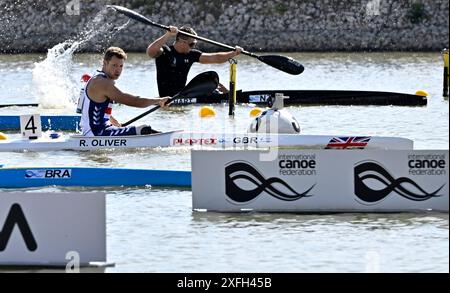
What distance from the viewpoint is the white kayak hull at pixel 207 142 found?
17.4 meters

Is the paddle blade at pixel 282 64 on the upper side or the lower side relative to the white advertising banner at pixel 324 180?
upper

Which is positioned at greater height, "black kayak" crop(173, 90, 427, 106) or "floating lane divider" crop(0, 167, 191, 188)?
"black kayak" crop(173, 90, 427, 106)

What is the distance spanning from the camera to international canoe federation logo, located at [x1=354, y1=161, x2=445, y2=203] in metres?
13.1

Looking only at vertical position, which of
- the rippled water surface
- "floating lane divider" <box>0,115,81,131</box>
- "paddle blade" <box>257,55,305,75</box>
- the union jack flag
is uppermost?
"paddle blade" <box>257,55,305,75</box>

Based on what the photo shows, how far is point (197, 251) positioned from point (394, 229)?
1.86 metres

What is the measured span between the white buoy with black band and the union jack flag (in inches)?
23.9

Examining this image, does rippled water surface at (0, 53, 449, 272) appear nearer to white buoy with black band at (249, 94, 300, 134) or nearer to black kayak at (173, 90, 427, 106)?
white buoy with black band at (249, 94, 300, 134)

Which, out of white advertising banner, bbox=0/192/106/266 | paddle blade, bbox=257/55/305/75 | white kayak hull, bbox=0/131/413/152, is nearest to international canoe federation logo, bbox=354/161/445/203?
white advertising banner, bbox=0/192/106/266

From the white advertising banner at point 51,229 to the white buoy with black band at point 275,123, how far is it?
6.66 m

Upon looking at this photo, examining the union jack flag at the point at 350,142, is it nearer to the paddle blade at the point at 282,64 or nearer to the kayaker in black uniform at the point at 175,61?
the paddle blade at the point at 282,64

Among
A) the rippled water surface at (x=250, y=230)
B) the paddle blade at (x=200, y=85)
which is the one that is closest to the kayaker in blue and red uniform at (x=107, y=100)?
the rippled water surface at (x=250, y=230)

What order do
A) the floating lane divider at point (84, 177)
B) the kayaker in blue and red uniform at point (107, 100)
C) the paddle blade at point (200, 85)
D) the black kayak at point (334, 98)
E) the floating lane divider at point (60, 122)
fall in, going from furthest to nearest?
the black kayak at point (334, 98), the floating lane divider at point (60, 122), the paddle blade at point (200, 85), the kayaker in blue and red uniform at point (107, 100), the floating lane divider at point (84, 177)

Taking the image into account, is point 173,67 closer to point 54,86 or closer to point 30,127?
point 54,86
